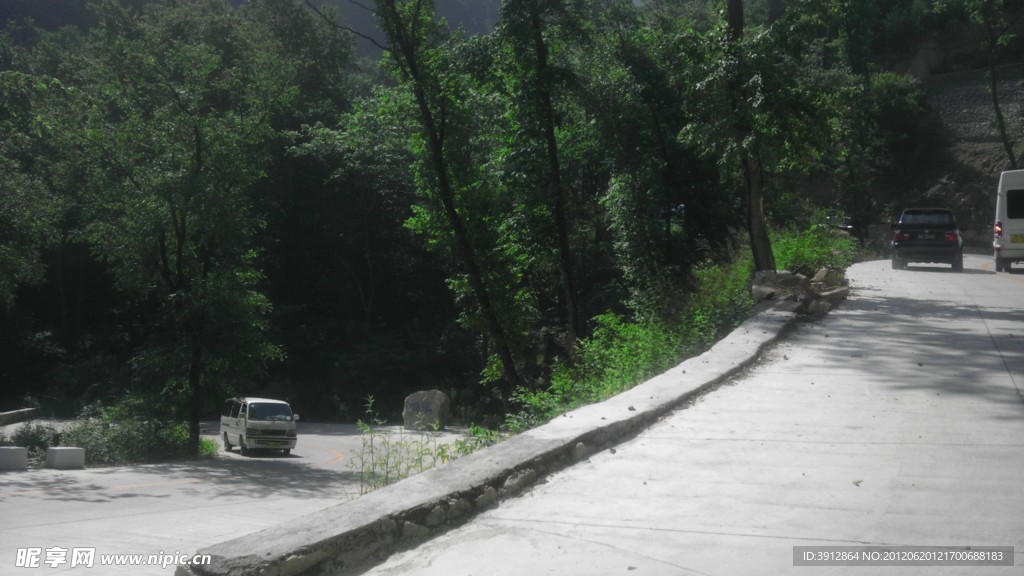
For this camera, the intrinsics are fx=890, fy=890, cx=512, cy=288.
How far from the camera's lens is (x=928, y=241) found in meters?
27.0

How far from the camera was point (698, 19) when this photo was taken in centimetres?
3738

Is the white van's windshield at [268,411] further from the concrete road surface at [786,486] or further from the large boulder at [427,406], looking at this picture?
the concrete road surface at [786,486]

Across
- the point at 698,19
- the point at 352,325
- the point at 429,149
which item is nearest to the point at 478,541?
the point at 429,149

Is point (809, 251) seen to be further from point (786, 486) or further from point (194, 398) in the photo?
point (194, 398)

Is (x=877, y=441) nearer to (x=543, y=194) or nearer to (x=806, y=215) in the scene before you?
(x=543, y=194)

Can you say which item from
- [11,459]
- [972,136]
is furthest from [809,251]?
[972,136]

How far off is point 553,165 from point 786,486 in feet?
62.0

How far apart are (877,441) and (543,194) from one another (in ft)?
59.5

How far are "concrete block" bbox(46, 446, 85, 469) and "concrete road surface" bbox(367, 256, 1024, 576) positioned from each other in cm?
1935

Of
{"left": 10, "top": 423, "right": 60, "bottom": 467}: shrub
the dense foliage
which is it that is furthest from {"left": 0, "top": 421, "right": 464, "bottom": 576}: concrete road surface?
{"left": 10, "top": 423, "right": 60, "bottom": 467}: shrub

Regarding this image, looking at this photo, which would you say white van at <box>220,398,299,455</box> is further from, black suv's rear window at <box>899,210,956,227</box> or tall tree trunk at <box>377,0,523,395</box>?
black suv's rear window at <box>899,210,956,227</box>

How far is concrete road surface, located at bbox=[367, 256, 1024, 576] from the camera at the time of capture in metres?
4.87

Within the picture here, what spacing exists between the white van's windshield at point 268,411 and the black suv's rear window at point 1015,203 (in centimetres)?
2348

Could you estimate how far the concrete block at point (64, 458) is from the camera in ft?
75.3
